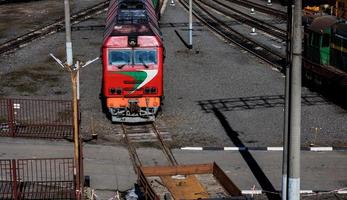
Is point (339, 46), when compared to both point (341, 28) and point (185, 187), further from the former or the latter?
point (185, 187)

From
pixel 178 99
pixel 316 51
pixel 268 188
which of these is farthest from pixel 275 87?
pixel 268 188

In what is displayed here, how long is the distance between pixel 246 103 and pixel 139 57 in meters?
5.73

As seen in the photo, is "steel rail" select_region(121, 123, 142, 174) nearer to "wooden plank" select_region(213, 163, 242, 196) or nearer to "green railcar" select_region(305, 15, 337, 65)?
"wooden plank" select_region(213, 163, 242, 196)

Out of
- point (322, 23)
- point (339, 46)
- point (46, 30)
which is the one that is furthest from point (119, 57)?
point (46, 30)

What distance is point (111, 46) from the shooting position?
2448 centimetres

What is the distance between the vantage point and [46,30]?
4838 cm

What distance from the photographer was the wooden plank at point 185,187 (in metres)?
16.4

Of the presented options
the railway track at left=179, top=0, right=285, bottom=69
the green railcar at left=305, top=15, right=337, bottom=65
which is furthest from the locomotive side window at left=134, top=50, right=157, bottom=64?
the railway track at left=179, top=0, right=285, bottom=69

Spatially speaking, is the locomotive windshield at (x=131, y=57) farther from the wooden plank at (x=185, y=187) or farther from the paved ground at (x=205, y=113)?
the wooden plank at (x=185, y=187)

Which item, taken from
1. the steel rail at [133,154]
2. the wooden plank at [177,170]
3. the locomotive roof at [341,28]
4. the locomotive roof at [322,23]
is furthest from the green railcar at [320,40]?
the wooden plank at [177,170]

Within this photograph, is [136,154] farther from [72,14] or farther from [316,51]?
[72,14]

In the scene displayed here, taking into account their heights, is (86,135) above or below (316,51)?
below

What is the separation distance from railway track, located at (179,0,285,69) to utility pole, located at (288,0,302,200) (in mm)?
20780

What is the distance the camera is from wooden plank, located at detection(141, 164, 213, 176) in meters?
17.1
